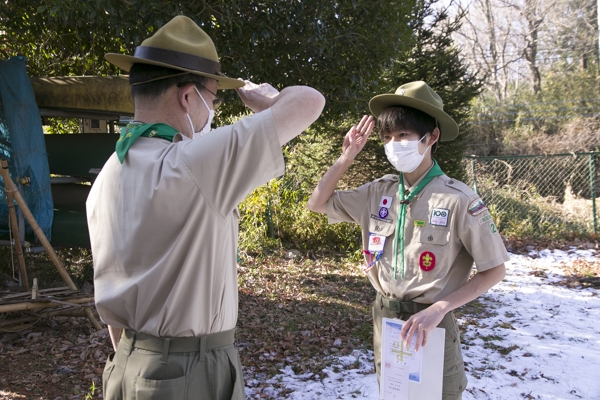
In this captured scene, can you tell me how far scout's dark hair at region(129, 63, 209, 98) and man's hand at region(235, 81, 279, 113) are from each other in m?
0.17

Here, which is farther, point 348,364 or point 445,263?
point 348,364

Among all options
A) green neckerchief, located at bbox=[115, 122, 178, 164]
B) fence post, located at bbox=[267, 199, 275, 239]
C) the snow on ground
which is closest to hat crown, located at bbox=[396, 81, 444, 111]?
green neckerchief, located at bbox=[115, 122, 178, 164]

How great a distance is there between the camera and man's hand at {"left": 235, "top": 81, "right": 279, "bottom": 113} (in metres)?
1.74

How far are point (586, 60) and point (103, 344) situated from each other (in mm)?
27919

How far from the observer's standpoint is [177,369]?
157 cm

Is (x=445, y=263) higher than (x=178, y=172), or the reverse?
(x=178, y=172)

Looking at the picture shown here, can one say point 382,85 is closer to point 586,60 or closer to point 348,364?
point 348,364

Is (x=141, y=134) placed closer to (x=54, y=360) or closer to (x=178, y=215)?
(x=178, y=215)

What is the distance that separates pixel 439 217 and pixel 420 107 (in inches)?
21.2

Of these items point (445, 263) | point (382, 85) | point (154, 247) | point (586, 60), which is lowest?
point (445, 263)

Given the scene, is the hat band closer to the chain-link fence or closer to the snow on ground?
the snow on ground

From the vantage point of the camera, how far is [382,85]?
6.38 metres

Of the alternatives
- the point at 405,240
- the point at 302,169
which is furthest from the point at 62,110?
the point at 302,169

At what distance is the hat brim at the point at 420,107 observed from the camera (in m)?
2.52
